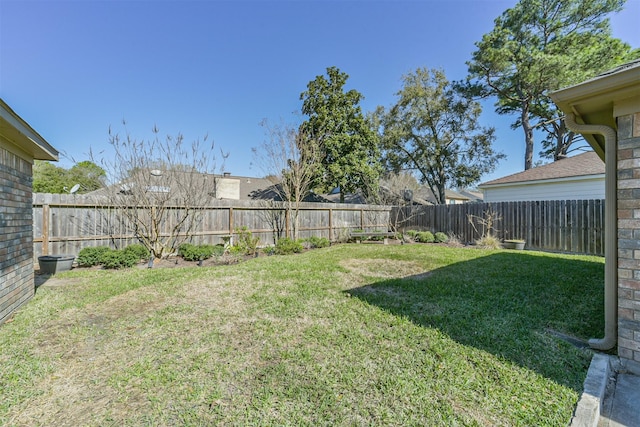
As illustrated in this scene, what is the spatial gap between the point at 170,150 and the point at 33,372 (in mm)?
6244

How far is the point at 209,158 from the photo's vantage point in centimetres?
787

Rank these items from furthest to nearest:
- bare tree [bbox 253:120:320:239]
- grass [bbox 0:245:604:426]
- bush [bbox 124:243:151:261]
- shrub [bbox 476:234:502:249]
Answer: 1. bare tree [bbox 253:120:320:239]
2. shrub [bbox 476:234:502:249]
3. bush [bbox 124:243:151:261]
4. grass [bbox 0:245:604:426]

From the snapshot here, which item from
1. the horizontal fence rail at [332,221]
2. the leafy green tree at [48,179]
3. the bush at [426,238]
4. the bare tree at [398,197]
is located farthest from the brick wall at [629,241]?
the leafy green tree at [48,179]

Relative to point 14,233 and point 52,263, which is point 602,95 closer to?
point 14,233

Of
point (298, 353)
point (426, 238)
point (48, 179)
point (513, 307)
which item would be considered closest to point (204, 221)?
point (298, 353)

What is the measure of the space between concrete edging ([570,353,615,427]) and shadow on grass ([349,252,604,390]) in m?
0.07

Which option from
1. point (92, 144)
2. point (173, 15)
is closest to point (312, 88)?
point (173, 15)

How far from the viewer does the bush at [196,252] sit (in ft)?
23.3

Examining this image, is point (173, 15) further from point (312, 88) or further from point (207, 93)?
point (312, 88)

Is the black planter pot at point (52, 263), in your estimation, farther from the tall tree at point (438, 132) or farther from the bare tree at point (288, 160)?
the tall tree at point (438, 132)

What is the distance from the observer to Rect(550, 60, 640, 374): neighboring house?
2.25 metres

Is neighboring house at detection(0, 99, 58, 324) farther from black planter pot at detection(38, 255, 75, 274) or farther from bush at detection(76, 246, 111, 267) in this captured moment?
bush at detection(76, 246, 111, 267)

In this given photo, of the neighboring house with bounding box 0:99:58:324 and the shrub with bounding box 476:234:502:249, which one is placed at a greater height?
the neighboring house with bounding box 0:99:58:324

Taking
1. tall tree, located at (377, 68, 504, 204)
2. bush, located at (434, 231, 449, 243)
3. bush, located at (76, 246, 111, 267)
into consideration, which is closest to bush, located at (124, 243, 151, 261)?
bush, located at (76, 246, 111, 267)
